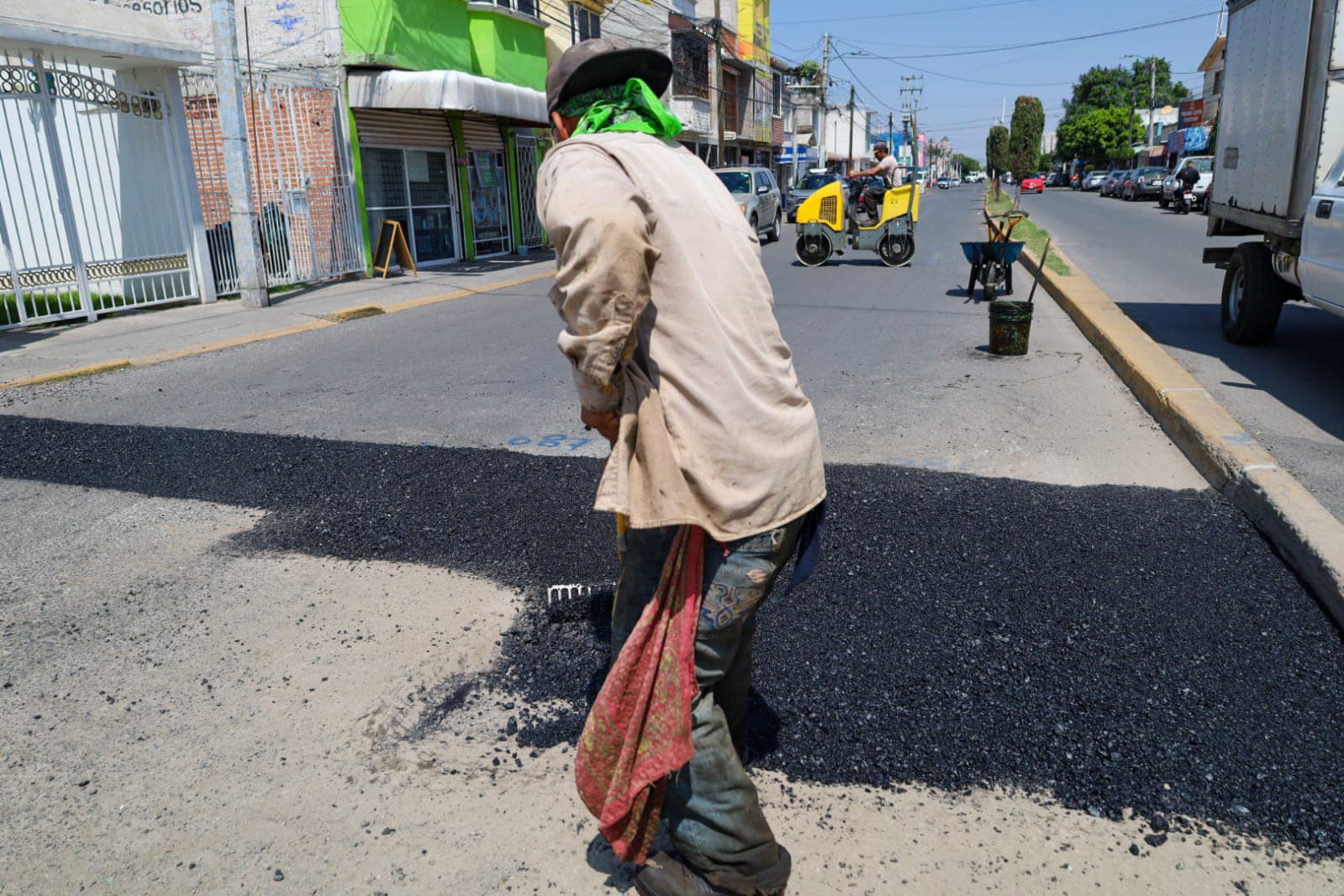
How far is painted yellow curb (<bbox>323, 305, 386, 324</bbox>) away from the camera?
11.8 meters

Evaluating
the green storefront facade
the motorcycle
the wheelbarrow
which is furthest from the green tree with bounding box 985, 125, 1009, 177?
the wheelbarrow

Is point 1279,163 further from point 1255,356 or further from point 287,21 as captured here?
point 287,21

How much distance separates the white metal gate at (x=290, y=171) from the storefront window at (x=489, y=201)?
4.09 meters

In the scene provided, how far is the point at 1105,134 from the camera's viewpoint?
77500 mm

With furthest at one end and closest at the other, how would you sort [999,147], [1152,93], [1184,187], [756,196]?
[999,147] < [1152,93] < [1184,187] < [756,196]

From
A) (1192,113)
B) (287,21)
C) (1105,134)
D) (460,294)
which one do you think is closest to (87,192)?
(460,294)

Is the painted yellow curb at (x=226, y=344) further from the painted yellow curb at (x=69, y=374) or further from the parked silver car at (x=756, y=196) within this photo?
the parked silver car at (x=756, y=196)

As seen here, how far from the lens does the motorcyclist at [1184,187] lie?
106 ft

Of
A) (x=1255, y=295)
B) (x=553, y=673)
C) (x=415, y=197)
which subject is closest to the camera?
(x=553, y=673)

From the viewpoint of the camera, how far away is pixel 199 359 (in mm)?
9148

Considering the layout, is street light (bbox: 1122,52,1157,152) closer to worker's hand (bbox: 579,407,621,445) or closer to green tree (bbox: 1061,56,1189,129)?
green tree (bbox: 1061,56,1189,129)

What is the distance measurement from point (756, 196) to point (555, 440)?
1738 centimetres

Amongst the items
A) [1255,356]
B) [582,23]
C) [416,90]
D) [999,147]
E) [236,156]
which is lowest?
[1255,356]

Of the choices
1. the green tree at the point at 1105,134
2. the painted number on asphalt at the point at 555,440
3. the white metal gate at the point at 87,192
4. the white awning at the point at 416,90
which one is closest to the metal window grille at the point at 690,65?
the white awning at the point at 416,90
